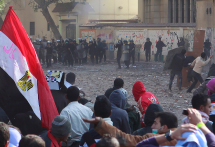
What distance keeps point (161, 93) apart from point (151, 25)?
1433cm

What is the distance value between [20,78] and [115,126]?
132 cm

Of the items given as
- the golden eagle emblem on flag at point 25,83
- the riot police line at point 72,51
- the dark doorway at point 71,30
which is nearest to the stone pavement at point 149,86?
the riot police line at point 72,51

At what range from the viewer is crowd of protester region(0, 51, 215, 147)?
9.09 ft

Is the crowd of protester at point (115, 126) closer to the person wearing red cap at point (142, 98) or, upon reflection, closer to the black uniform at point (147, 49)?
the person wearing red cap at point (142, 98)

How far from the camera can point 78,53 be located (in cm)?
2403

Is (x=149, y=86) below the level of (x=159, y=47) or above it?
below

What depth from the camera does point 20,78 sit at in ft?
15.3

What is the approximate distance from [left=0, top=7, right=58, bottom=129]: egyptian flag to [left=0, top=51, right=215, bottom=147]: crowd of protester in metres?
0.22

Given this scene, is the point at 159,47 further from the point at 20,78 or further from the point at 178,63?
the point at 20,78

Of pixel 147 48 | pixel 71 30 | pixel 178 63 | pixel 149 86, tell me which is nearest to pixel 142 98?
pixel 178 63

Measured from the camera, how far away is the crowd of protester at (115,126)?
277cm

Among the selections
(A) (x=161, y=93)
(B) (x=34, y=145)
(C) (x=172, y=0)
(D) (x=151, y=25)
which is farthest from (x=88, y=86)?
(C) (x=172, y=0)

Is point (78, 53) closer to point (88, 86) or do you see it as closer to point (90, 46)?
point (90, 46)

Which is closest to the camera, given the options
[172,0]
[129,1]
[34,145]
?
[34,145]
